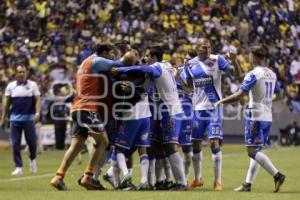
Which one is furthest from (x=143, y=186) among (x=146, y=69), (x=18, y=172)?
(x=18, y=172)

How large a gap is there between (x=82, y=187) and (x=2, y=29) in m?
25.5

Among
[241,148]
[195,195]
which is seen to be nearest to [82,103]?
[195,195]

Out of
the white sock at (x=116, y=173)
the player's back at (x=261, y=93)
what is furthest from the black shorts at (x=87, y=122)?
the player's back at (x=261, y=93)

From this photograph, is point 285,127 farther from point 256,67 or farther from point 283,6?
point 256,67

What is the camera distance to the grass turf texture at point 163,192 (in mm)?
13836

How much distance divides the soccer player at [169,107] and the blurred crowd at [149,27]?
21884 millimetres

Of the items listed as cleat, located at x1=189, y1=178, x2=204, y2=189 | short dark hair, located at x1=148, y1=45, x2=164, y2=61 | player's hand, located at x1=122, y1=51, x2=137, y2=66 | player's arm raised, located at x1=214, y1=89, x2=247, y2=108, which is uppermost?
short dark hair, located at x1=148, y1=45, x2=164, y2=61

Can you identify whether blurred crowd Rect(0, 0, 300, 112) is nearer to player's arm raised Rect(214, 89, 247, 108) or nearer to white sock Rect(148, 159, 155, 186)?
white sock Rect(148, 159, 155, 186)

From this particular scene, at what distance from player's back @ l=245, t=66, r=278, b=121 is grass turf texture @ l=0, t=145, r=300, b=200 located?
4.10 ft

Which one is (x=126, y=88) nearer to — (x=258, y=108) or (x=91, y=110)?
(x=91, y=110)

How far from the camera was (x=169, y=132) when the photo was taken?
1559cm

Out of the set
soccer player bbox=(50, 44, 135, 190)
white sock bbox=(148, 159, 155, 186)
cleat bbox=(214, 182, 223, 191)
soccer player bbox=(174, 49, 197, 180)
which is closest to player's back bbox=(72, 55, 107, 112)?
soccer player bbox=(50, 44, 135, 190)

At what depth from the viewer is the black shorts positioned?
1498 centimetres

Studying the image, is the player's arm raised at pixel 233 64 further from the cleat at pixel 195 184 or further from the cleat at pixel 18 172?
the cleat at pixel 18 172
